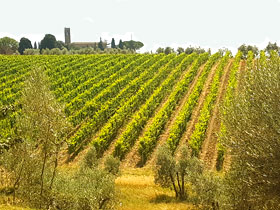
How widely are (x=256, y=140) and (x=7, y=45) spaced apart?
148458 mm

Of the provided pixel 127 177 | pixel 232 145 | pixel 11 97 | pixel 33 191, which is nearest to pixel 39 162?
pixel 33 191

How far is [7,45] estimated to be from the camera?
463ft

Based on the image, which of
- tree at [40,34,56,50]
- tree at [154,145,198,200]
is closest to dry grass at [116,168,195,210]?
tree at [154,145,198,200]

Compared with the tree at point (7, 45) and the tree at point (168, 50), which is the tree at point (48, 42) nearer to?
the tree at point (7, 45)

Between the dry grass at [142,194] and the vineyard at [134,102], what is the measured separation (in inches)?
137

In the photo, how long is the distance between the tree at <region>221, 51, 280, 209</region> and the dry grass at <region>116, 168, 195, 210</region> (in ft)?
25.5

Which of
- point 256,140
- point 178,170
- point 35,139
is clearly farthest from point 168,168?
point 256,140

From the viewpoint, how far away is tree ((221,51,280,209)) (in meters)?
11.8

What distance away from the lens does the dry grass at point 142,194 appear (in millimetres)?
21141

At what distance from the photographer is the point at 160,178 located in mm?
23719

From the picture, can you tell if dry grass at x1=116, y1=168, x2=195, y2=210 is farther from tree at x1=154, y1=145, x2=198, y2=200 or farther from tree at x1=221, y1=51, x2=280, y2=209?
tree at x1=221, y1=51, x2=280, y2=209

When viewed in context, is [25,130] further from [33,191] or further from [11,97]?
[11,97]

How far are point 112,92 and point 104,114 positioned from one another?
11164 millimetres

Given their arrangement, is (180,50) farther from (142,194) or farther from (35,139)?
(35,139)
